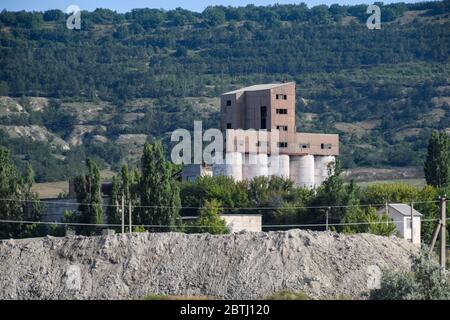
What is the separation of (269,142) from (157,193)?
782 inches

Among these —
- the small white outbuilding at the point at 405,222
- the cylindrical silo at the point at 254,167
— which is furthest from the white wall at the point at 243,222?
the cylindrical silo at the point at 254,167

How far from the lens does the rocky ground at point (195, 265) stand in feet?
190

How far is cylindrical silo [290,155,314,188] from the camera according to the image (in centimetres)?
10544

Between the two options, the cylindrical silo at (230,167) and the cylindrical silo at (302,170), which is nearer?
the cylindrical silo at (230,167)

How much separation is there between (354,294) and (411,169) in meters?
122

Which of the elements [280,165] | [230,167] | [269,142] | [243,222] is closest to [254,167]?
[230,167]

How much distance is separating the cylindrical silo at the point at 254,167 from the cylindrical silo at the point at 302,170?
2698 millimetres

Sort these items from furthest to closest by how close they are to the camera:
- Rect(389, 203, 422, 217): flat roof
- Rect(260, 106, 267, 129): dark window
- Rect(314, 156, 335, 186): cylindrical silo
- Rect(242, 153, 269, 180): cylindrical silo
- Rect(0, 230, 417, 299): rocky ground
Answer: Rect(314, 156, 335, 186): cylindrical silo, Rect(260, 106, 267, 129): dark window, Rect(242, 153, 269, 180): cylindrical silo, Rect(389, 203, 422, 217): flat roof, Rect(0, 230, 417, 299): rocky ground

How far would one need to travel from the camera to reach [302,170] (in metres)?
106

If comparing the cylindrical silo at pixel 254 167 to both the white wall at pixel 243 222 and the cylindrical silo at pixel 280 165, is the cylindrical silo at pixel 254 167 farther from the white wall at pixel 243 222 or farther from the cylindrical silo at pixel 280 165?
the white wall at pixel 243 222

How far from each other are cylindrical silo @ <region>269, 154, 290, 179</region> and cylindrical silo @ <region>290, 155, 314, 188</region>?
115cm

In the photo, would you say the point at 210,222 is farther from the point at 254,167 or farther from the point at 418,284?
the point at 418,284

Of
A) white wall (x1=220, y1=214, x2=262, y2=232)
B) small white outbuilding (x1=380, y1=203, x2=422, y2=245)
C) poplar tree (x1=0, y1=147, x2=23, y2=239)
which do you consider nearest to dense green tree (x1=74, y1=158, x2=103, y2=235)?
poplar tree (x1=0, y1=147, x2=23, y2=239)

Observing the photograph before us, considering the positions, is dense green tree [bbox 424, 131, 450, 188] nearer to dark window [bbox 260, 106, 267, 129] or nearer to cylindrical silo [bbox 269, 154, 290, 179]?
cylindrical silo [bbox 269, 154, 290, 179]
